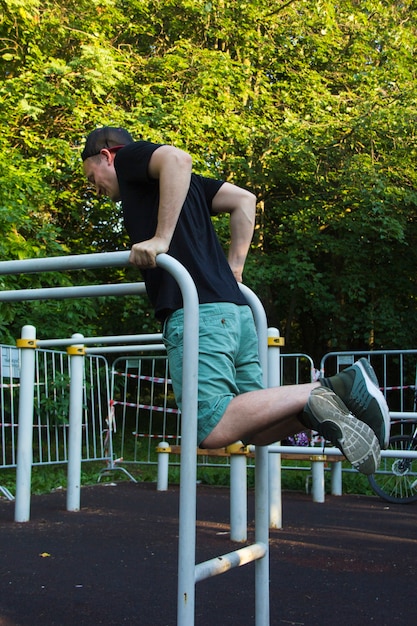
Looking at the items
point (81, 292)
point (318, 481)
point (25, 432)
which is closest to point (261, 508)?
point (81, 292)

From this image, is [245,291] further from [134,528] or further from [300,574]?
[134,528]

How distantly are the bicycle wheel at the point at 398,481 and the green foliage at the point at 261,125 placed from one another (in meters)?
4.47

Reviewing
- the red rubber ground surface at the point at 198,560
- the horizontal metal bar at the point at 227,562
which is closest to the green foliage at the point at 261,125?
the red rubber ground surface at the point at 198,560

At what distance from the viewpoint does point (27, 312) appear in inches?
370

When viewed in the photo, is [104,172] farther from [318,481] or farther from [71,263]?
[318,481]

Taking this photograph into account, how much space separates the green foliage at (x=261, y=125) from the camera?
10672 mm

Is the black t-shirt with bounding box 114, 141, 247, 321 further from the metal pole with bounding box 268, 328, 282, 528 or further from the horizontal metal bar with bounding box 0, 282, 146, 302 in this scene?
the metal pole with bounding box 268, 328, 282, 528

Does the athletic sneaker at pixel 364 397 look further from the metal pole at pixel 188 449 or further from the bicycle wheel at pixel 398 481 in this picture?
the bicycle wheel at pixel 398 481

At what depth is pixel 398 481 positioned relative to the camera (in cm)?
650

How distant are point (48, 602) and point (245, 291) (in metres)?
1.46

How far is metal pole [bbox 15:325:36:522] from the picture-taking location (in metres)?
4.75

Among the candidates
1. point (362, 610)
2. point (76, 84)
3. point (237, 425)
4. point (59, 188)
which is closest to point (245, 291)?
point (237, 425)

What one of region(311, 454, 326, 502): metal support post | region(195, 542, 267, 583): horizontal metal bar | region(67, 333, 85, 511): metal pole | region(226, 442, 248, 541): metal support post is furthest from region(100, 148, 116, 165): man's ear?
region(311, 454, 326, 502): metal support post

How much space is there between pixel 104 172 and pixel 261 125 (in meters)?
10.3
